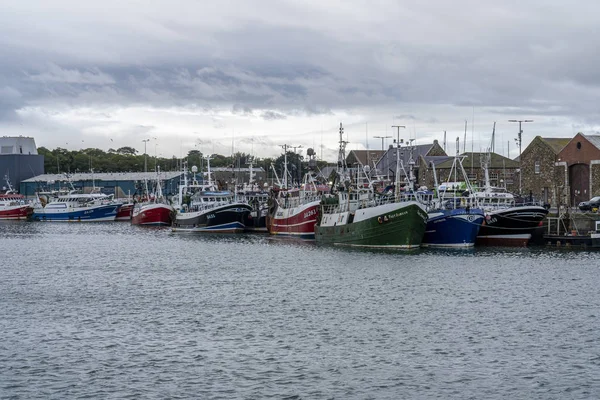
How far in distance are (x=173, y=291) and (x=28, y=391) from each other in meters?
21.7

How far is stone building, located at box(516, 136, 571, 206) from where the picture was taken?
98.9 metres

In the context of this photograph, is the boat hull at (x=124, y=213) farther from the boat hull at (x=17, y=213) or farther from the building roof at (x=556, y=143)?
the building roof at (x=556, y=143)

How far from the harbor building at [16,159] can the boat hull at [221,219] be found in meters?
102

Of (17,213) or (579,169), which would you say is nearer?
(579,169)

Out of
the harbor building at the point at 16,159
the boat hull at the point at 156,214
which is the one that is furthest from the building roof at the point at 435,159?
the harbor building at the point at 16,159

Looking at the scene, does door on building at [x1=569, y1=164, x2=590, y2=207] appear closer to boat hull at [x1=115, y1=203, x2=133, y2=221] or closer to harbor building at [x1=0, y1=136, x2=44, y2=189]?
boat hull at [x1=115, y1=203, x2=133, y2=221]

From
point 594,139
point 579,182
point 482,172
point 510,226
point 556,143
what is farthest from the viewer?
point 482,172

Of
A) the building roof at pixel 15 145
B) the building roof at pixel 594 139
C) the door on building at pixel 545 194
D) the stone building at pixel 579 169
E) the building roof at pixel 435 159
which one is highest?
the building roof at pixel 15 145

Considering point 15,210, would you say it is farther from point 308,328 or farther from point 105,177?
point 308,328

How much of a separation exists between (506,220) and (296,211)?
23.6m

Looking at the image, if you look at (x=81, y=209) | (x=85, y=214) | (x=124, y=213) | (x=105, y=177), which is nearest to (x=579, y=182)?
(x=85, y=214)

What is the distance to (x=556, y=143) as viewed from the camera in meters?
103

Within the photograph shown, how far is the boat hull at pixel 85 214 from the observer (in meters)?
139

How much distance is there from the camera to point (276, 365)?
102 ft
